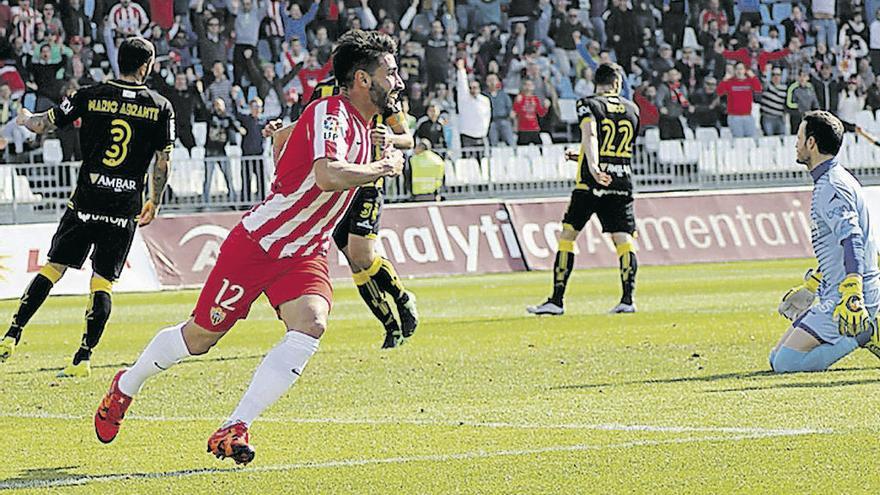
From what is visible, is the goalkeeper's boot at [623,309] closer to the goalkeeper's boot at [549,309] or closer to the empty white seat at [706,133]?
the goalkeeper's boot at [549,309]

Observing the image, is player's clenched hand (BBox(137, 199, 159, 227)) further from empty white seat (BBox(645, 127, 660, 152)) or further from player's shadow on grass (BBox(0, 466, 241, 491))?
empty white seat (BBox(645, 127, 660, 152))

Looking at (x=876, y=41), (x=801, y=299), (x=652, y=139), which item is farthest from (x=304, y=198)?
(x=876, y=41)

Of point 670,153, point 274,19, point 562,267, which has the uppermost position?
point 274,19

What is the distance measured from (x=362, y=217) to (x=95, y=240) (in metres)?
2.38

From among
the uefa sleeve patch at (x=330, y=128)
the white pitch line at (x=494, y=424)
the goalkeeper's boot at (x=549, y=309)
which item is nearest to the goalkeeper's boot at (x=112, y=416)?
the white pitch line at (x=494, y=424)

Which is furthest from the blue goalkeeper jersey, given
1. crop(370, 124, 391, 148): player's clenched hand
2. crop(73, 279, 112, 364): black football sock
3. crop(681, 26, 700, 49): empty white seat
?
crop(681, 26, 700, 49): empty white seat

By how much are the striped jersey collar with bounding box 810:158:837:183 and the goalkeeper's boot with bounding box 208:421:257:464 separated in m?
4.91

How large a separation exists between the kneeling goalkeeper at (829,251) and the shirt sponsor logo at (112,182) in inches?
177

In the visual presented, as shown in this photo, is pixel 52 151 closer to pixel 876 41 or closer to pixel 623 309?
pixel 623 309

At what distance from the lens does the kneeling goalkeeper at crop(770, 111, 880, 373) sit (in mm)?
10438

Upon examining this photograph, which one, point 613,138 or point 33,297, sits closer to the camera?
point 33,297

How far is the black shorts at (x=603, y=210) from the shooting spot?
16.3 meters

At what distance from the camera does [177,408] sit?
9.73 metres

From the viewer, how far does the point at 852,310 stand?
396 inches
